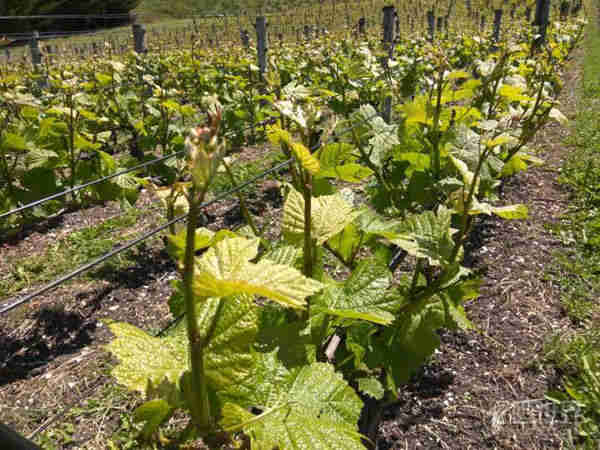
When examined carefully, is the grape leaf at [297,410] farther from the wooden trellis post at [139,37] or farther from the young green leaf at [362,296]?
the wooden trellis post at [139,37]

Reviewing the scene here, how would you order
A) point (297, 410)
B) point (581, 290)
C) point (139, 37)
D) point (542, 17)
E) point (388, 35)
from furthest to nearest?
1. point (139, 37)
2. point (388, 35)
3. point (542, 17)
4. point (581, 290)
5. point (297, 410)

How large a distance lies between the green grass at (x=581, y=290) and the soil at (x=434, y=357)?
3.1 inches

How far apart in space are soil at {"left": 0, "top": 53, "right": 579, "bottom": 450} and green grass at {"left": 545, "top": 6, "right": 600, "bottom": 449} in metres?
0.08

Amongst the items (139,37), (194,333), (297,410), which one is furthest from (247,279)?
(139,37)

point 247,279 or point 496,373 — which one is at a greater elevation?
point 247,279

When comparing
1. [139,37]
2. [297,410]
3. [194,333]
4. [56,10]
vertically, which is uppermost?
[56,10]

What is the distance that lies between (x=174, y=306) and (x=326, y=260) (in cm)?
210

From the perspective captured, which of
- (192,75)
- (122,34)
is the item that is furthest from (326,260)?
(122,34)

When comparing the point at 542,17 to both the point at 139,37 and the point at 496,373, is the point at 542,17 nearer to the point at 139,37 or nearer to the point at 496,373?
the point at 496,373

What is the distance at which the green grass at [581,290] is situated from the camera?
1709 mm

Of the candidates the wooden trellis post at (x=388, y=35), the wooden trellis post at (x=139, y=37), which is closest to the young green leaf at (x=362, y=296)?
the wooden trellis post at (x=388, y=35)

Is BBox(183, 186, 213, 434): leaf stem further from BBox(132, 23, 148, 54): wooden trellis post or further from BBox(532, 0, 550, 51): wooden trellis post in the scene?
BBox(132, 23, 148, 54): wooden trellis post

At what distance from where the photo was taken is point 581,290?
8.37 feet

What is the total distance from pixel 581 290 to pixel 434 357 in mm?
1105
